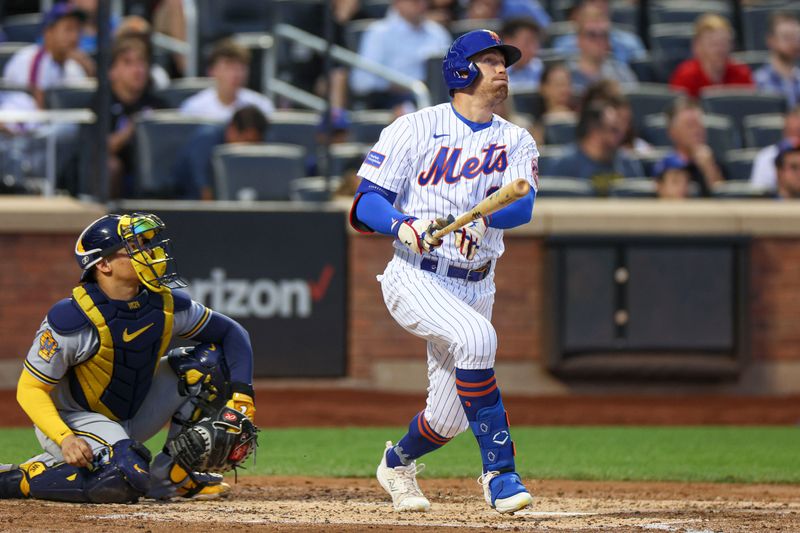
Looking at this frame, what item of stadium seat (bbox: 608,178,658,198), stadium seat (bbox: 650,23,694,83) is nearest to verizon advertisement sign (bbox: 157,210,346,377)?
stadium seat (bbox: 608,178,658,198)

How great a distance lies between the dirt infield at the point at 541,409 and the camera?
931 cm

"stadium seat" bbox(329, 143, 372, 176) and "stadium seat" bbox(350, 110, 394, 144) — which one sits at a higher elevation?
"stadium seat" bbox(350, 110, 394, 144)

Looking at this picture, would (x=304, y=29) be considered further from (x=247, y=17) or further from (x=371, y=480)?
(x=371, y=480)

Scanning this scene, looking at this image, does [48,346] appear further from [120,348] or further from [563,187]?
[563,187]

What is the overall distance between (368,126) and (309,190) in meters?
0.95

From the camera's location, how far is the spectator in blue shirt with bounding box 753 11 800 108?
12430mm

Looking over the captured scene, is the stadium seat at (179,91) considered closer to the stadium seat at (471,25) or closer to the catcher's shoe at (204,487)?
the stadium seat at (471,25)

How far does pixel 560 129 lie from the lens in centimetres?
1109

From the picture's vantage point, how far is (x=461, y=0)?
13555 mm

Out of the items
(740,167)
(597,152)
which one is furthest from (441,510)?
(740,167)

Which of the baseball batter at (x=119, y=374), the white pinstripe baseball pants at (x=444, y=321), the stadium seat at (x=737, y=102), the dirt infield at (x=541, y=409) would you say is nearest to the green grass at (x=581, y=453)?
the dirt infield at (x=541, y=409)

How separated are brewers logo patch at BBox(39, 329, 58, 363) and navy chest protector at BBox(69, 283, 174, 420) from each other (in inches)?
6.2

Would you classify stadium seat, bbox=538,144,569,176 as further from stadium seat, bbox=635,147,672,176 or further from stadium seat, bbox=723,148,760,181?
stadium seat, bbox=723,148,760,181

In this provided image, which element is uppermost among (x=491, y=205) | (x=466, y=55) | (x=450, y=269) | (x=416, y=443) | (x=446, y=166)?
(x=466, y=55)
